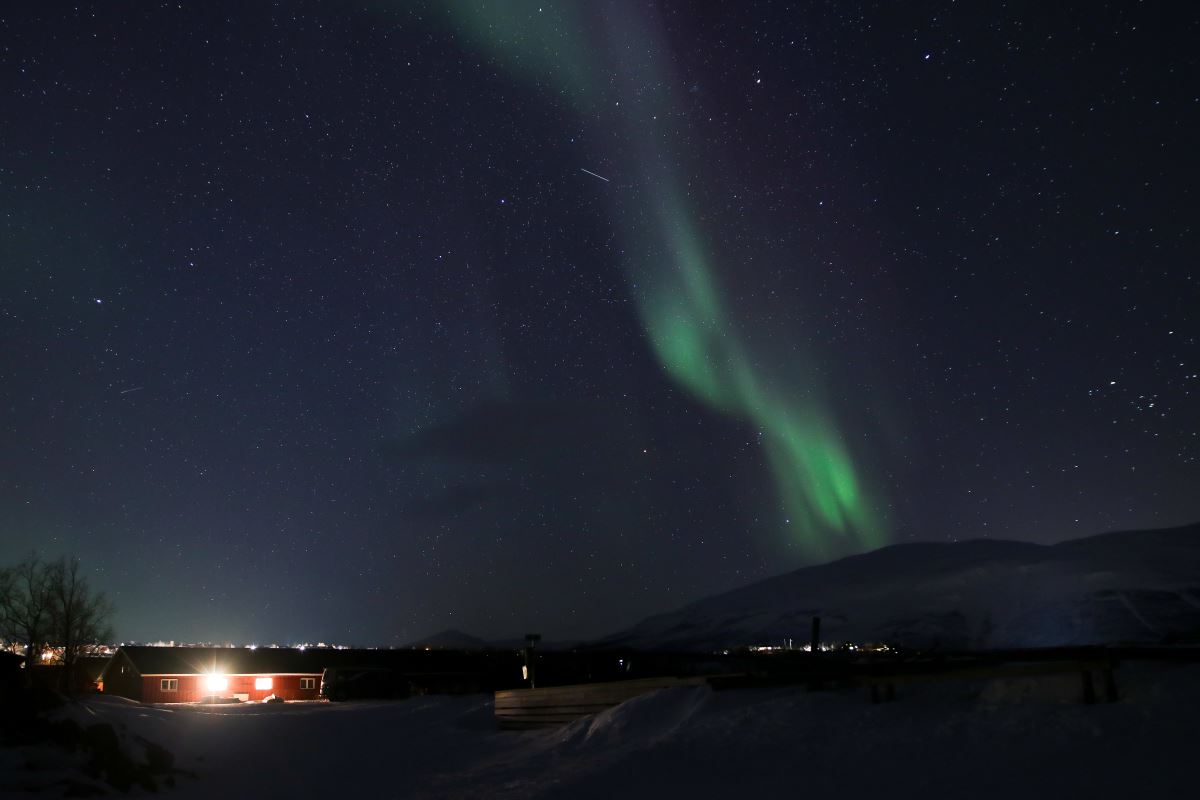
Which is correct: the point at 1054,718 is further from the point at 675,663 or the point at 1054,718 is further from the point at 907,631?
the point at 907,631

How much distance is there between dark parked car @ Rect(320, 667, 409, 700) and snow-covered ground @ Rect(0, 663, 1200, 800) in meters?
31.8

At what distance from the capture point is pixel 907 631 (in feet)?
557

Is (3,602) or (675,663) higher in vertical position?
(3,602)

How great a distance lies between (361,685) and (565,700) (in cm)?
3384

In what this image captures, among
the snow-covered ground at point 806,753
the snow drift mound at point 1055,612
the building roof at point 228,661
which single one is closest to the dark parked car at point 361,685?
the building roof at point 228,661

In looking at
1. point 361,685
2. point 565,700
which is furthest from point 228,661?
point 565,700

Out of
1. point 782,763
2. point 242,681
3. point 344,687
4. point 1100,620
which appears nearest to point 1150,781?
point 782,763

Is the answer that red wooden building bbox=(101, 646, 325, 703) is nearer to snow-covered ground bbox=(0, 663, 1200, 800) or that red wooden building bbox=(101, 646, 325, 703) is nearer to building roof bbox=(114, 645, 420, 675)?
building roof bbox=(114, 645, 420, 675)

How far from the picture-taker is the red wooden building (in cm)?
5709

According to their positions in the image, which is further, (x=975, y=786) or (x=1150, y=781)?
(x=975, y=786)

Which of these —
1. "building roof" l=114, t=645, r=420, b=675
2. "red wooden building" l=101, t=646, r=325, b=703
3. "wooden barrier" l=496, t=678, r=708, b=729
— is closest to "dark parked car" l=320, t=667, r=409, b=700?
"red wooden building" l=101, t=646, r=325, b=703

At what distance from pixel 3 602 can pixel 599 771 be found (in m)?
71.2

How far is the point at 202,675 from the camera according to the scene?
58.7 m

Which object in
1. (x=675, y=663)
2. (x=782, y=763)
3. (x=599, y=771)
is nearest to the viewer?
(x=782, y=763)
